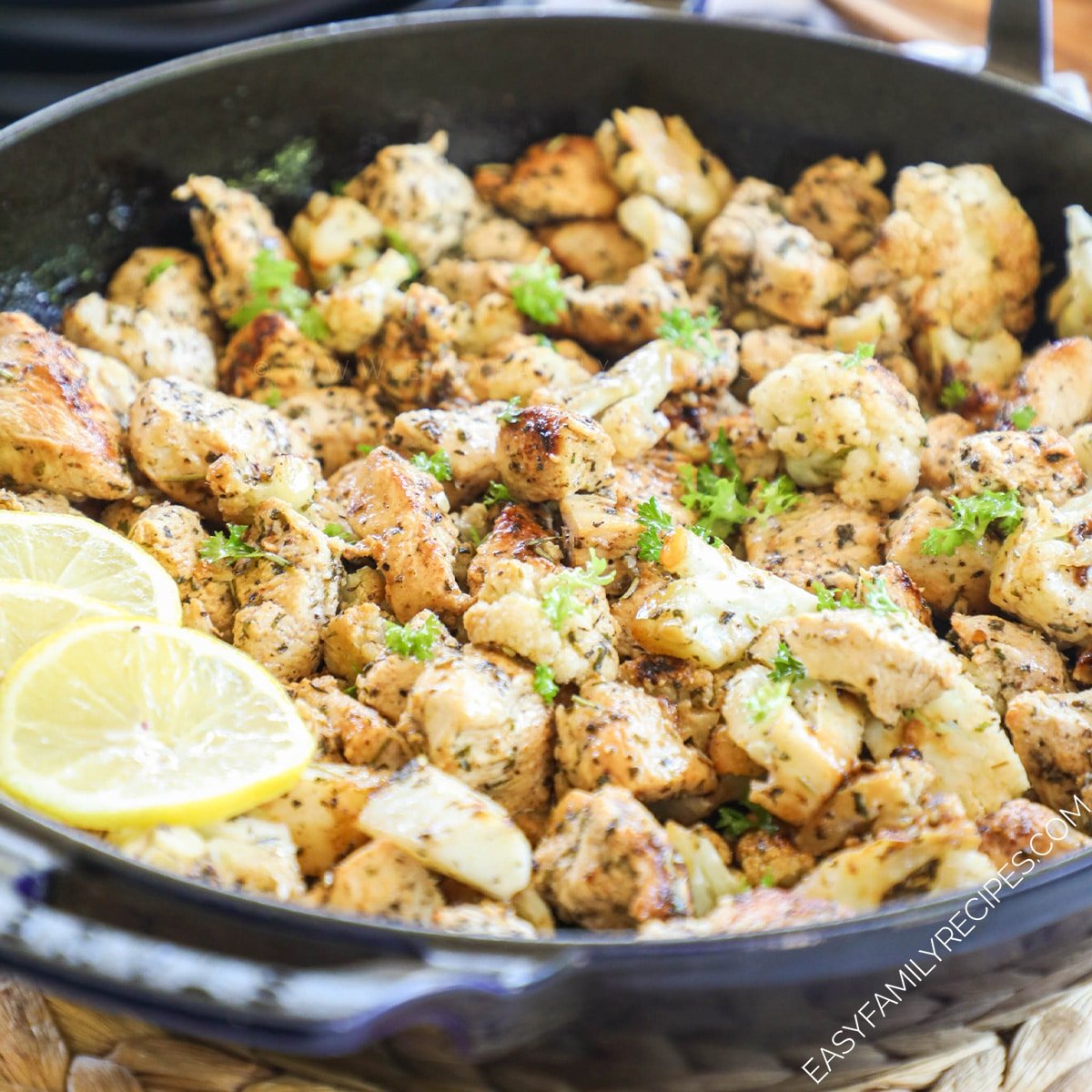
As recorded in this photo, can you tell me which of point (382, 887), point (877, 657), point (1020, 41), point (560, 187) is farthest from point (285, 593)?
point (1020, 41)

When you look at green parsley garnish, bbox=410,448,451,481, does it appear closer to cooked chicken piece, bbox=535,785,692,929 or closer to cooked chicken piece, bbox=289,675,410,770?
cooked chicken piece, bbox=289,675,410,770

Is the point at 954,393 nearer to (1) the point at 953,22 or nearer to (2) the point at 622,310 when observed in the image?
(2) the point at 622,310

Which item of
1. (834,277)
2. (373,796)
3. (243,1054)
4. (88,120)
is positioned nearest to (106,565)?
(373,796)

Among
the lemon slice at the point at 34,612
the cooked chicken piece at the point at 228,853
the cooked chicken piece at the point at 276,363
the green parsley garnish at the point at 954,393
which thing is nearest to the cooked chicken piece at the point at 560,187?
the cooked chicken piece at the point at 276,363

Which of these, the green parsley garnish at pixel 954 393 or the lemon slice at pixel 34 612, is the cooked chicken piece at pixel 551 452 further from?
the green parsley garnish at pixel 954 393

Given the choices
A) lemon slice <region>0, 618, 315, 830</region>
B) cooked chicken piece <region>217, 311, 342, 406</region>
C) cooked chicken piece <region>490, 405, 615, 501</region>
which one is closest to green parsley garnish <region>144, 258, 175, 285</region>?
cooked chicken piece <region>217, 311, 342, 406</region>

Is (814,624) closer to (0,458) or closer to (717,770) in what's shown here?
(717,770)
